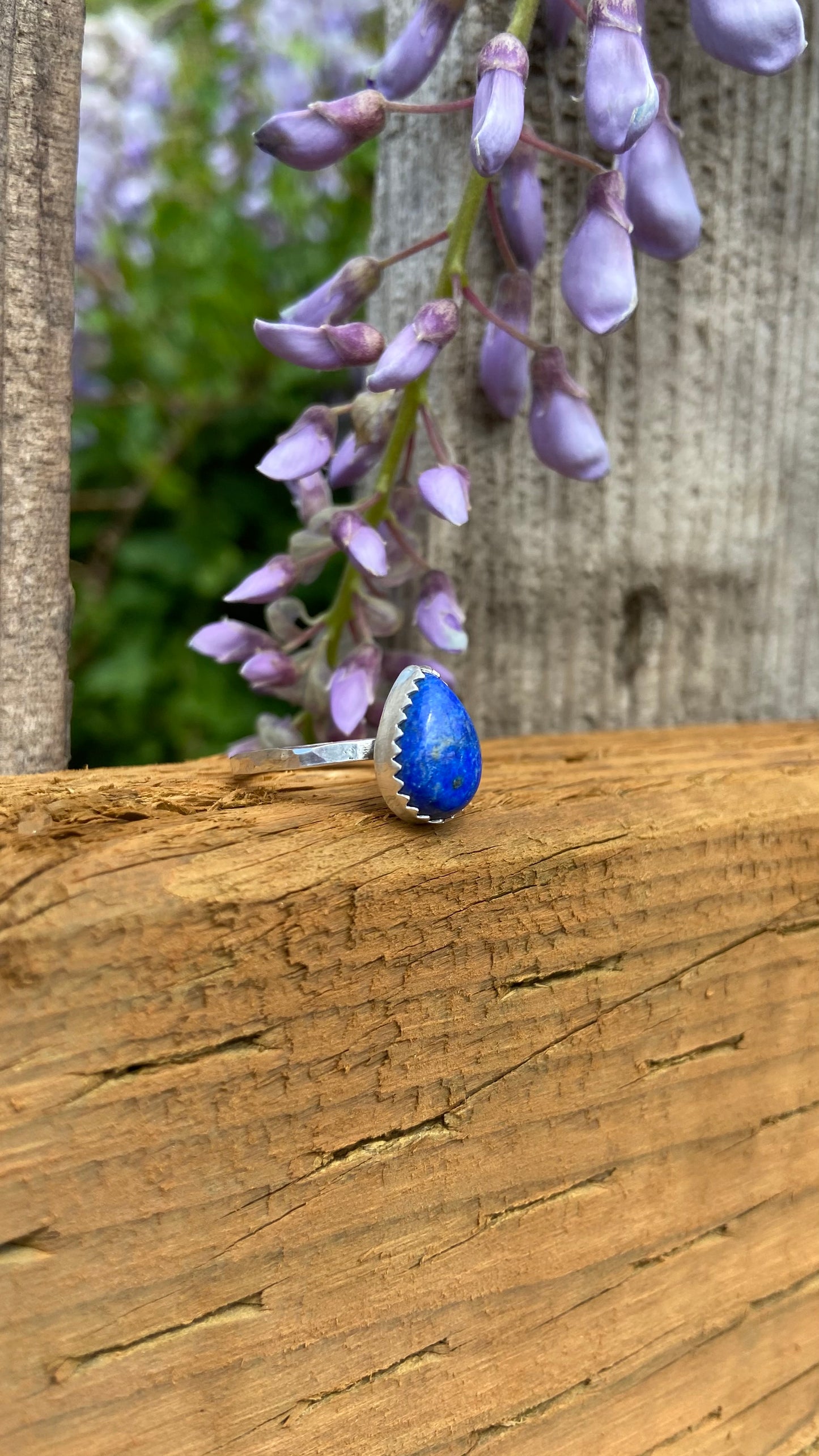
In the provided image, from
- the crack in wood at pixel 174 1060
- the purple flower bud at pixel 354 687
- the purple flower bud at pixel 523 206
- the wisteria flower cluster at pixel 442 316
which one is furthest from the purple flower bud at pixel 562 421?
the crack in wood at pixel 174 1060

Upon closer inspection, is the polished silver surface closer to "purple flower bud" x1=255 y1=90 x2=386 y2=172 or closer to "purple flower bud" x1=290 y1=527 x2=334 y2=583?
"purple flower bud" x1=290 y1=527 x2=334 y2=583

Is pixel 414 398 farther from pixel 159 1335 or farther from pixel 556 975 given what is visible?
pixel 159 1335

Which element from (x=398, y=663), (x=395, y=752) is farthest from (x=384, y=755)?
(x=398, y=663)

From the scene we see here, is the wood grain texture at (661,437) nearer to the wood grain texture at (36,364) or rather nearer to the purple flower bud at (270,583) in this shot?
the purple flower bud at (270,583)

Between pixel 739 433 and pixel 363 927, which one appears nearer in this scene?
pixel 363 927

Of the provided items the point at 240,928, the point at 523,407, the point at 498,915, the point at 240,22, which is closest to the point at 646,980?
the point at 498,915

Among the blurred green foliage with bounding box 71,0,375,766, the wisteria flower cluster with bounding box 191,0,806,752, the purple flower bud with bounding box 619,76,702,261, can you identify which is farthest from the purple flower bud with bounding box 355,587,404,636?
the blurred green foliage with bounding box 71,0,375,766

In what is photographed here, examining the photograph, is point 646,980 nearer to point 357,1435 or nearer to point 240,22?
point 357,1435

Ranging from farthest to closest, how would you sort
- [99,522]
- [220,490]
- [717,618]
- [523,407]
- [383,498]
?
[99,522], [220,490], [717,618], [523,407], [383,498]
